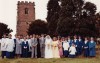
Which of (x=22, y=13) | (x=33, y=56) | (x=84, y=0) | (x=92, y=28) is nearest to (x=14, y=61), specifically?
(x=33, y=56)

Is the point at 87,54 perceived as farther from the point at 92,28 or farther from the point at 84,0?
the point at 84,0

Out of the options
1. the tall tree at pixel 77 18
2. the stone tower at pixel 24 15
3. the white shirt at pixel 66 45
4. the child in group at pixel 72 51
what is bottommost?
the child in group at pixel 72 51

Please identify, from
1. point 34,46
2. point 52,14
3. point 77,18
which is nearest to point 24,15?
point 52,14

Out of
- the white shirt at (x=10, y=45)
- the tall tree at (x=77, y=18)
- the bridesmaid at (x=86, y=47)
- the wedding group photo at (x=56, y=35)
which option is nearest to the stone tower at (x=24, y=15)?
the wedding group photo at (x=56, y=35)

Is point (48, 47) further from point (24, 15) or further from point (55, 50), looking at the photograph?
point (24, 15)

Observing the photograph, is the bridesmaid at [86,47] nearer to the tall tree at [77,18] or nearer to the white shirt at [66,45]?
the white shirt at [66,45]

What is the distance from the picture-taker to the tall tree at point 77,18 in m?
61.4

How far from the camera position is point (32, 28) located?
98875 millimetres

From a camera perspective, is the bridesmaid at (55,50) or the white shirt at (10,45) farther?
the bridesmaid at (55,50)

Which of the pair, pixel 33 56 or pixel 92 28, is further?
pixel 92 28

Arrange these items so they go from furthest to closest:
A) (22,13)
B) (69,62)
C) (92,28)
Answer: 1. (22,13)
2. (92,28)
3. (69,62)

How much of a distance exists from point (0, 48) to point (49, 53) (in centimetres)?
442

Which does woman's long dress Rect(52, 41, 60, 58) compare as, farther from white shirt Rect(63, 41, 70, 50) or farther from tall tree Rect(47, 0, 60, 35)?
tall tree Rect(47, 0, 60, 35)

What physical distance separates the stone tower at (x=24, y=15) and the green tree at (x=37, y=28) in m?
4.27
